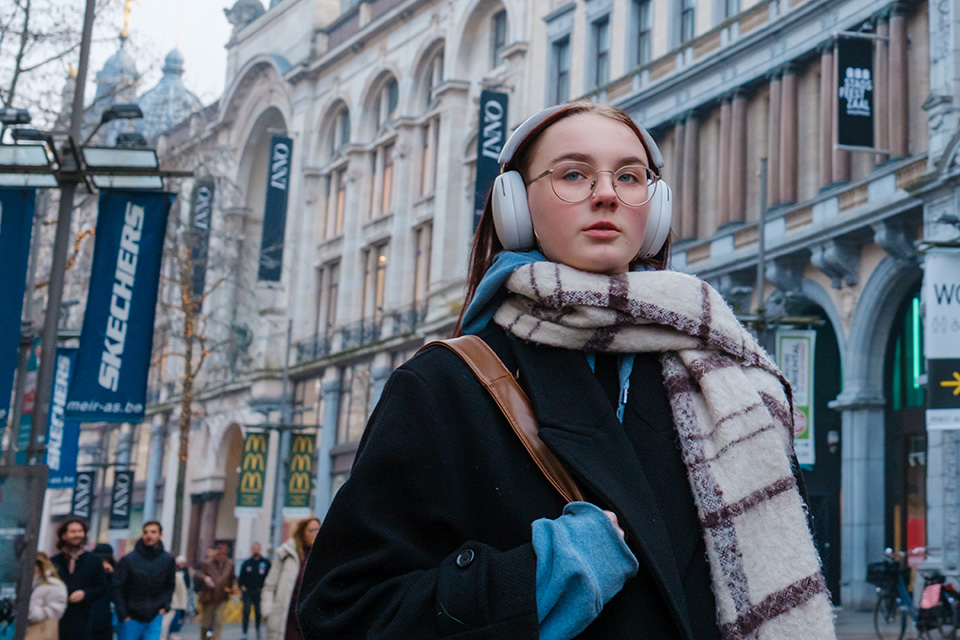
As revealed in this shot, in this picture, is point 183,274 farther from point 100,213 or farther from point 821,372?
point 100,213

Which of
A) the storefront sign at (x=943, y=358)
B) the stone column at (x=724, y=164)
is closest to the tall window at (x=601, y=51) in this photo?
the stone column at (x=724, y=164)

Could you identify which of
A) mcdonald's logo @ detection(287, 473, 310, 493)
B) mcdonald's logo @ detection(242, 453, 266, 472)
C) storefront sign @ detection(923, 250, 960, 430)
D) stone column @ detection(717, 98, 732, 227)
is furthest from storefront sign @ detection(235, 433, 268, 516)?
storefront sign @ detection(923, 250, 960, 430)

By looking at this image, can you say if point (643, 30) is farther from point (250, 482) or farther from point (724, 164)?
point (250, 482)

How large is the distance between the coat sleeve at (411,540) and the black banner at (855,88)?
24.7 meters

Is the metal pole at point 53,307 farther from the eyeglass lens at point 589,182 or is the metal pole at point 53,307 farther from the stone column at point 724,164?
the stone column at point 724,164

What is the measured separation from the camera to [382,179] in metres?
49.2

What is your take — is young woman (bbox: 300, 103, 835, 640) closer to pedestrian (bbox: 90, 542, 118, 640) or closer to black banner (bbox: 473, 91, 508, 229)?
pedestrian (bbox: 90, 542, 118, 640)

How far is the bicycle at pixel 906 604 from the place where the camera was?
65.1 ft

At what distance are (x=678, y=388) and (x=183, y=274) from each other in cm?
3539

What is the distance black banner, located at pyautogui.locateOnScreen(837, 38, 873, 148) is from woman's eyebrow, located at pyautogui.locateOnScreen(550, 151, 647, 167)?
24.3 meters

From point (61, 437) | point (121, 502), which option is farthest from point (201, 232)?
point (61, 437)

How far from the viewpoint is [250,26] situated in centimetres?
6081

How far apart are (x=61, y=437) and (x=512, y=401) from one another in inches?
869

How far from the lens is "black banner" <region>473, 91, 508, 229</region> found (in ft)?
125
